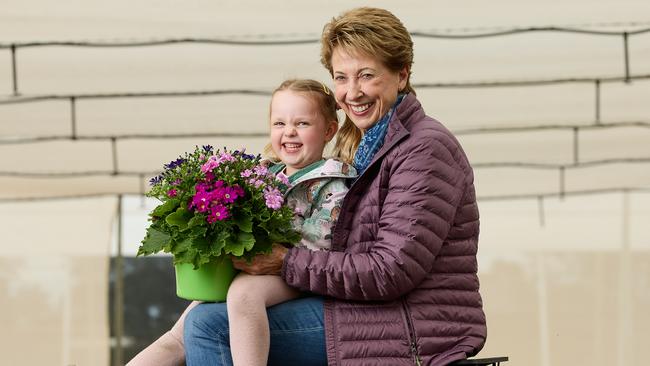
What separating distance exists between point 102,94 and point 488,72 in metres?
1.33

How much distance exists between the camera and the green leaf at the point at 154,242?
2270 millimetres

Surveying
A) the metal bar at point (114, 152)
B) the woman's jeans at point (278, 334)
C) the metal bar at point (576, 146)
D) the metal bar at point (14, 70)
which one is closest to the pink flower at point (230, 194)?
the woman's jeans at point (278, 334)

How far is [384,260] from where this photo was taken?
223 cm

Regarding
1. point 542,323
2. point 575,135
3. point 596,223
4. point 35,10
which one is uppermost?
point 35,10

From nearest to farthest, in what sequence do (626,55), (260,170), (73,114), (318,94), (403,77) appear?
(260,170) < (403,77) < (318,94) < (626,55) < (73,114)

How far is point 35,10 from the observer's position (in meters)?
3.82

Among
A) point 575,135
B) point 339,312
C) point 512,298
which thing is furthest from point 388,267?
point 512,298

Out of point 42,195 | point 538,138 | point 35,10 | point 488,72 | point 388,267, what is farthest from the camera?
point 42,195

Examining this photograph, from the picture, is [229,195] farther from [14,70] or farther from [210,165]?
[14,70]

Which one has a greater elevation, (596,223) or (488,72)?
(488,72)

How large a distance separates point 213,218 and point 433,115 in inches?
87.6

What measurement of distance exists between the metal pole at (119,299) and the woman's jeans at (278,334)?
248 centimetres

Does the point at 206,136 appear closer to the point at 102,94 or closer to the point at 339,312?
the point at 102,94

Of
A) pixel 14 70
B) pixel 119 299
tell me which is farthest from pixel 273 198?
pixel 119 299
